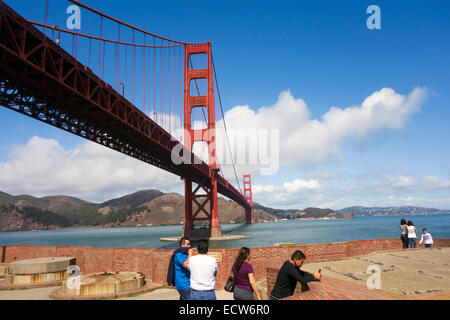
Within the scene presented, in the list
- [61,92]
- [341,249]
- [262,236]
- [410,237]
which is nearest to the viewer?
[341,249]

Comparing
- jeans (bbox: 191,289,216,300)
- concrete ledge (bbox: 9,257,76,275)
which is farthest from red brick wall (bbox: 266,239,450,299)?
concrete ledge (bbox: 9,257,76,275)

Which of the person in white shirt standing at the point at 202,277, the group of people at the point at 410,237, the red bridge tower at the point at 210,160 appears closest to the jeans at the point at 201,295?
the person in white shirt standing at the point at 202,277

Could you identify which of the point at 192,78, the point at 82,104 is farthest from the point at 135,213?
the point at 82,104

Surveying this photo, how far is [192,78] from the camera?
49.7 metres

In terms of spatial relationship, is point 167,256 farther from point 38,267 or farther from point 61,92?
point 61,92

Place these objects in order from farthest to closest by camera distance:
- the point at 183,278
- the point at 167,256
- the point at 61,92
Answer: the point at 61,92 → the point at 167,256 → the point at 183,278

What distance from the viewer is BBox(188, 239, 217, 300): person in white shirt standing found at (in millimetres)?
3945

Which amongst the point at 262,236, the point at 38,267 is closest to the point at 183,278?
the point at 38,267

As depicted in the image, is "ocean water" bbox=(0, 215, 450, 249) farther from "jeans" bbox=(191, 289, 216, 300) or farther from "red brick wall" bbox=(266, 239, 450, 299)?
"jeans" bbox=(191, 289, 216, 300)

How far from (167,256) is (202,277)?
22.0 ft

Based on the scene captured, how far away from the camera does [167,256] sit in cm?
1027

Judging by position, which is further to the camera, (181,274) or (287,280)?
(181,274)
